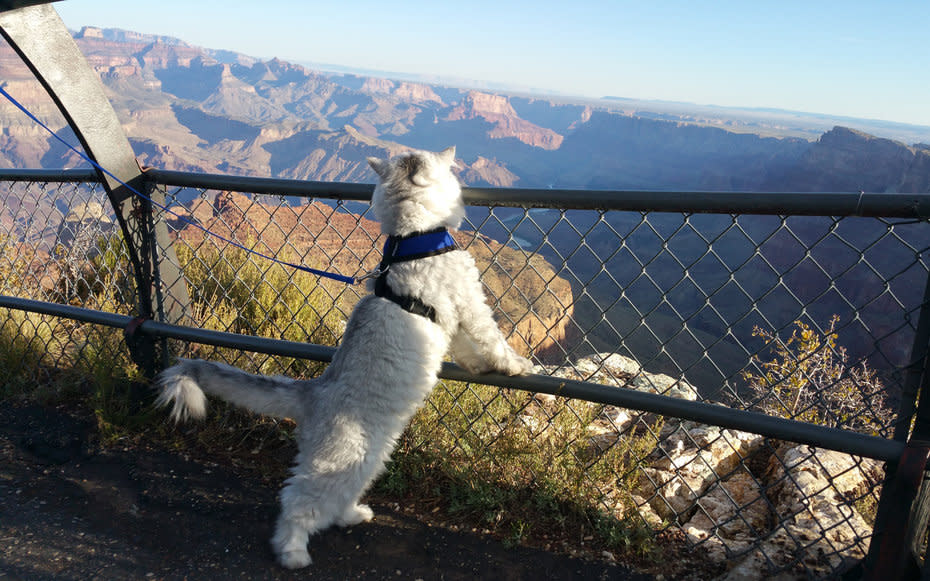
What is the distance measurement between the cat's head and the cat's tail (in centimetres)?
98

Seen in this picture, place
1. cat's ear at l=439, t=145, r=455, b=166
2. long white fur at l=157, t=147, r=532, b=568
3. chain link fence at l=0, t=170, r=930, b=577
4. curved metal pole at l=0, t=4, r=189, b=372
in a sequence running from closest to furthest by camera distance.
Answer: chain link fence at l=0, t=170, r=930, b=577
long white fur at l=157, t=147, r=532, b=568
curved metal pole at l=0, t=4, r=189, b=372
cat's ear at l=439, t=145, r=455, b=166

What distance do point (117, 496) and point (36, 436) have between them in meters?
1.08

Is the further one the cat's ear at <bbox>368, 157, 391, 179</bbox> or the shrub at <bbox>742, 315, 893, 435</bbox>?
the cat's ear at <bbox>368, 157, 391, 179</bbox>

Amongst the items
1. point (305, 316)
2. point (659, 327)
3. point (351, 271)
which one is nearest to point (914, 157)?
point (659, 327)

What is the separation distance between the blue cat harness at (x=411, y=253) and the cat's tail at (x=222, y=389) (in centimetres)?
67

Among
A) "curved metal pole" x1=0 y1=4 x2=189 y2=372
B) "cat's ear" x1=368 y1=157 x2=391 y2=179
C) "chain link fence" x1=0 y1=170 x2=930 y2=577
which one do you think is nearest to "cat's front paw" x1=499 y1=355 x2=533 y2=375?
"chain link fence" x1=0 y1=170 x2=930 y2=577

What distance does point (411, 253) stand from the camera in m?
2.65

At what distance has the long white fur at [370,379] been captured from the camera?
2.46 m

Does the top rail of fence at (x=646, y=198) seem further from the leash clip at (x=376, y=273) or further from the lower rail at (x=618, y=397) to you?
the lower rail at (x=618, y=397)

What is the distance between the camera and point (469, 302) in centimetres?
262

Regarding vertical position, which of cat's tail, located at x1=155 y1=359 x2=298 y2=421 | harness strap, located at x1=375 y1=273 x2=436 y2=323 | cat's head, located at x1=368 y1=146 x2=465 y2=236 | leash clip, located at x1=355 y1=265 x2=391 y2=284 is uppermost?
cat's head, located at x1=368 y1=146 x2=465 y2=236

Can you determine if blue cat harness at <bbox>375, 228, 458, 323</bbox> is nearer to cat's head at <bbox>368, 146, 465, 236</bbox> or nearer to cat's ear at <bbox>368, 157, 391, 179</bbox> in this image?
cat's head at <bbox>368, 146, 465, 236</bbox>

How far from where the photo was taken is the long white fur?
2.46 meters

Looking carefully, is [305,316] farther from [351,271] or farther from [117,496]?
[351,271]
